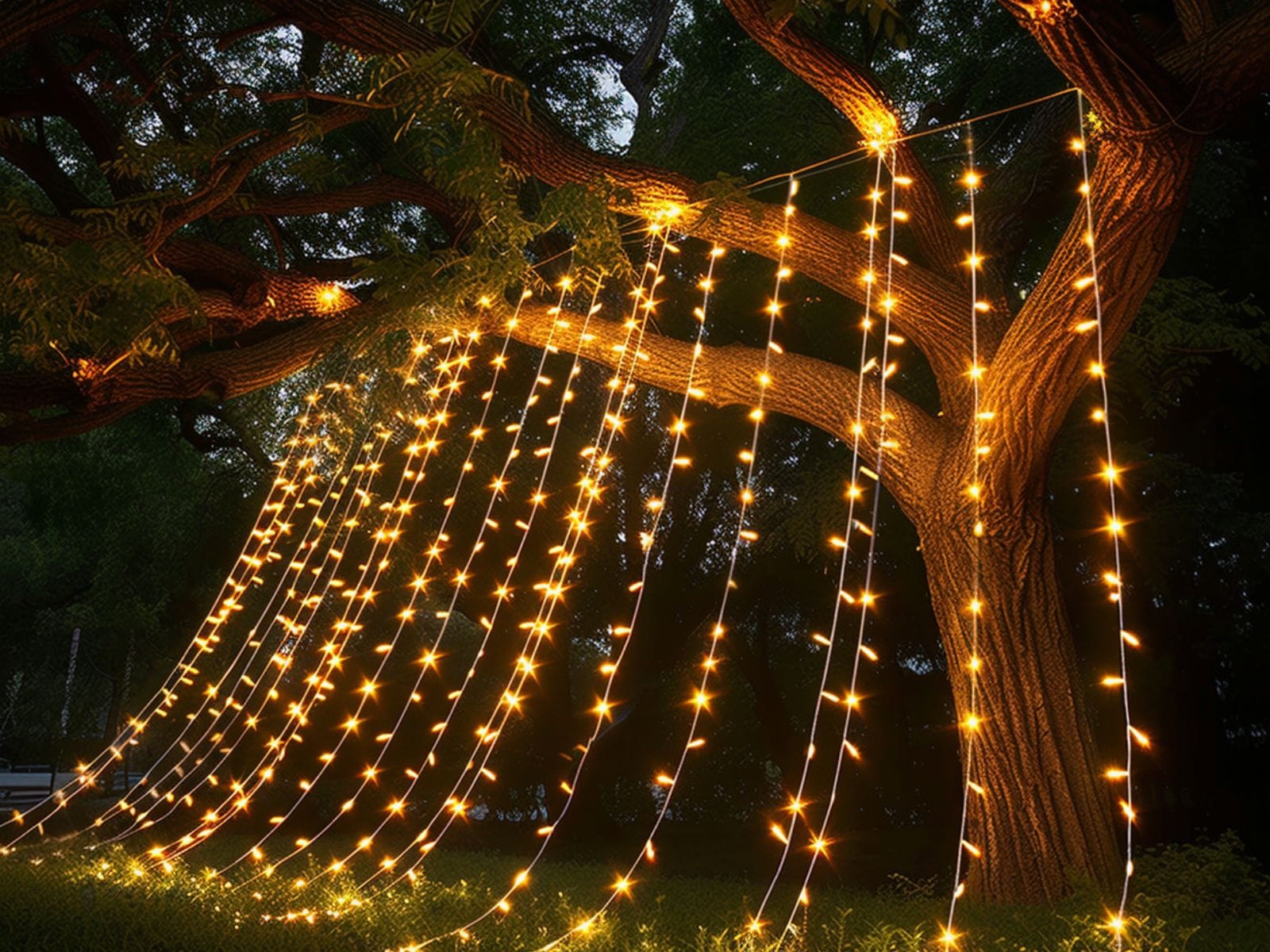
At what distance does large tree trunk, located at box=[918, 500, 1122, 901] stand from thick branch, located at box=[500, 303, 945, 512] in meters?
0.26

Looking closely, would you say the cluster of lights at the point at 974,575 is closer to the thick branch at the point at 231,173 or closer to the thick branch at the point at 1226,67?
the thick branch at the point at 1226,67

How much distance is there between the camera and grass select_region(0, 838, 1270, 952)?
354 centimetres

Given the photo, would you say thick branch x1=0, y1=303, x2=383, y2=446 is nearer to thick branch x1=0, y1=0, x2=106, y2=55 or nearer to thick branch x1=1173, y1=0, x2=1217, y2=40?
thick branch x1=0, y1=0, x2=106, y2=55

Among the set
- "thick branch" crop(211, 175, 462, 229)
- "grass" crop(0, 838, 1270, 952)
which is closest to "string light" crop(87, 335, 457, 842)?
"thick branch" crop(211, 175, 462, 229)

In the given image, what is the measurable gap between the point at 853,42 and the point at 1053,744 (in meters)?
5.17

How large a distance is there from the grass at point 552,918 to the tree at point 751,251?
16.1 inches

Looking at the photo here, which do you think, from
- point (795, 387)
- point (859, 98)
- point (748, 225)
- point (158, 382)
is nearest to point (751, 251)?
point (748, 225)

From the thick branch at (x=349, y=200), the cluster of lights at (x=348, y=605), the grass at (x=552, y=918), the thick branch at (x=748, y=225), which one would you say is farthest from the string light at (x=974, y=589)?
the thick branch at (x=349, y=200)

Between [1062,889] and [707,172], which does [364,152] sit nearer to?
[707,172]

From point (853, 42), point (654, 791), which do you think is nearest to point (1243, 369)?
point (853, 42)

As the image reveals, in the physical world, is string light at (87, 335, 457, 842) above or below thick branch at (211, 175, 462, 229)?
below

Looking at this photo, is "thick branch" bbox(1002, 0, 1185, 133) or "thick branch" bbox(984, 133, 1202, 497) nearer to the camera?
"thick branch" bbox(1002, 0, 1185, 133)

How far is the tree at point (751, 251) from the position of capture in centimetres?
362

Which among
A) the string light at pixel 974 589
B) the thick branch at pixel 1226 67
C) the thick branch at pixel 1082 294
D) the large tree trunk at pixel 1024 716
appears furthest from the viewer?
the string light at pixel 974 589
